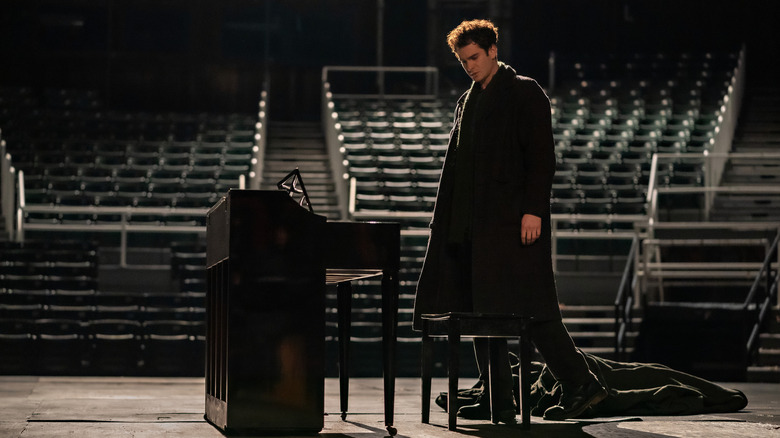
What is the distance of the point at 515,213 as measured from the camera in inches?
158

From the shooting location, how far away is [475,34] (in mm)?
4059

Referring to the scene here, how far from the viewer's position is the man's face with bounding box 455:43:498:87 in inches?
161

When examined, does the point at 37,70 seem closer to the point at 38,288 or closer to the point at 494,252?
the point at 38,288

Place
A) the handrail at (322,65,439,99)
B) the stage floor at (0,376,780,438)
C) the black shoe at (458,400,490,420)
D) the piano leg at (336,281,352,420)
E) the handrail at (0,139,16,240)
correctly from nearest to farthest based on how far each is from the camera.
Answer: the stage floor at (0,376,780,438) → the black shoe at (458,400,490,420) → the piano leg at (336,281,352,420) → the handrail at (0,139,16,240) → the handrail at (322,65,439,99)

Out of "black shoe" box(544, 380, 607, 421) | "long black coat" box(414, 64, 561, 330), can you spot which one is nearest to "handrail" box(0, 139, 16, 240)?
"long black coat" box(414, 64, 561, 330)

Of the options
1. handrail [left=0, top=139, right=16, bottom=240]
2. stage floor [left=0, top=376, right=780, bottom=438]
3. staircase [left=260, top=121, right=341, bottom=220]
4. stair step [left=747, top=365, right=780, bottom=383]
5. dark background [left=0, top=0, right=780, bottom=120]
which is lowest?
stair step [left=747, top=365, right=780, bottom=383]

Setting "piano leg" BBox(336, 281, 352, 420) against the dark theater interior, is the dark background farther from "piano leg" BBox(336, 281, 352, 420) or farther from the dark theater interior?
"piano leg" BBox(336, 281, 352, 420)

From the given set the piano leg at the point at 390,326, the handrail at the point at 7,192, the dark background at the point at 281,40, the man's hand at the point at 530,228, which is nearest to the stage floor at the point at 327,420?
the piano leg at the point at 390,326

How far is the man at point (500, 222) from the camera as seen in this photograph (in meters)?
4.01

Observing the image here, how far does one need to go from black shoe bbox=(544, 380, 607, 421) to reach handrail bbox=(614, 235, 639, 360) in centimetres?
450

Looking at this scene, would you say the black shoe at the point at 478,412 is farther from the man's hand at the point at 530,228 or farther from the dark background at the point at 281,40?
the dark background at the point at 281,40

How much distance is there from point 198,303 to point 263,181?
11.7 feet

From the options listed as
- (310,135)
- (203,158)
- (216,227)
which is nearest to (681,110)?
(310,135)

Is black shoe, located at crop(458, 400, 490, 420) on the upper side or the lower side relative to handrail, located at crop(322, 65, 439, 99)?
lower
